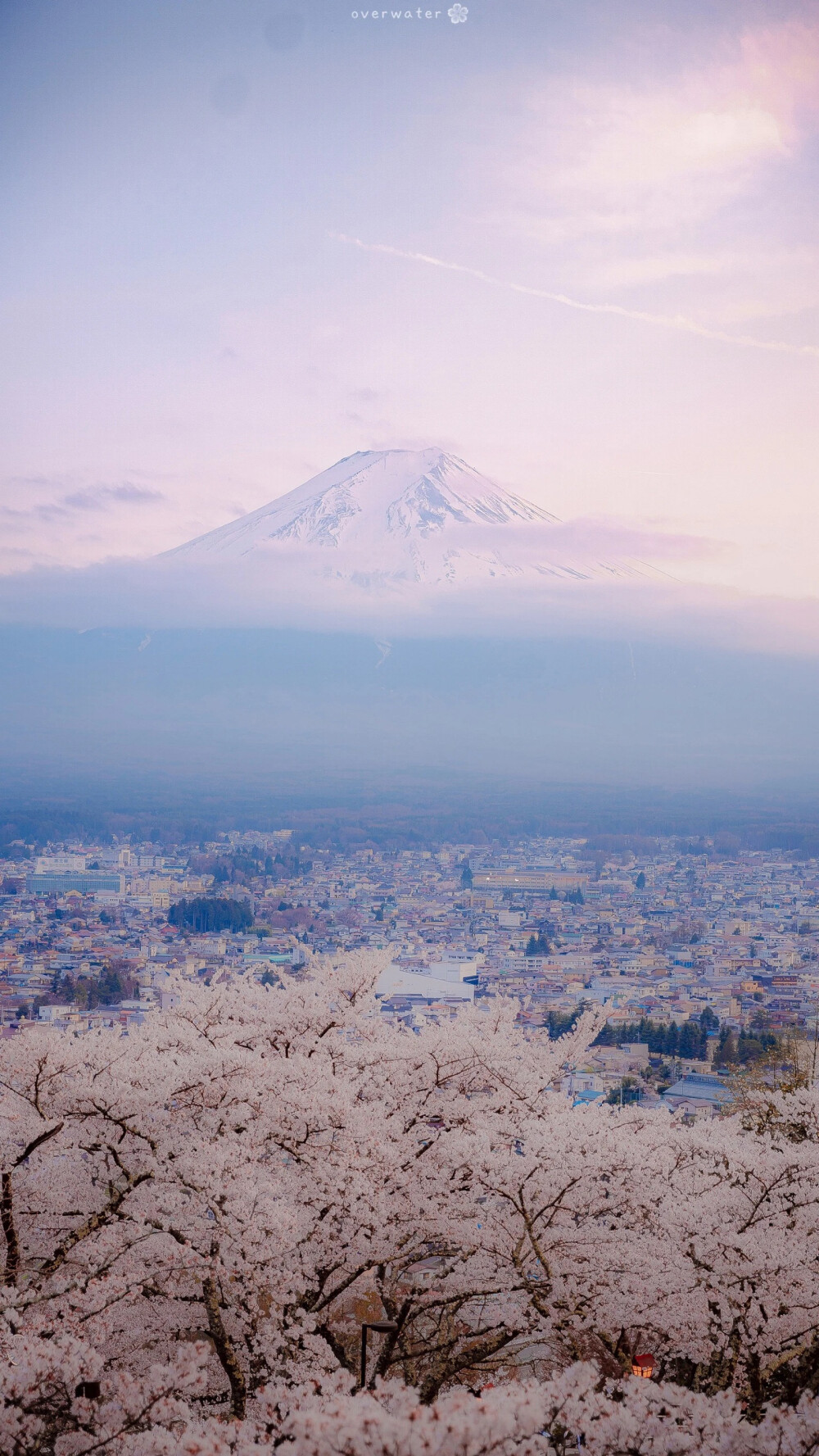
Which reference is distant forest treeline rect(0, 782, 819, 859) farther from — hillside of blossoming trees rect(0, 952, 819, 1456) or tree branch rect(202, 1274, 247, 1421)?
tree branch rect(202, 1274, 247, 1421)

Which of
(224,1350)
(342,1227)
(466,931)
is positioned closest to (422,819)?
(466,931)

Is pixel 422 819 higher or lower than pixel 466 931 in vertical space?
higher

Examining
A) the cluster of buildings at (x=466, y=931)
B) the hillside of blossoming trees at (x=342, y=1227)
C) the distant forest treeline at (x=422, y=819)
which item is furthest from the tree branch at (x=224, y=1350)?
the distant forest treeline at (x=422, y=819)

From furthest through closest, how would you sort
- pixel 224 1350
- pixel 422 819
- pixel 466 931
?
1. pixel 422 819
2. pixel 466 931
3. pixel 224 1350

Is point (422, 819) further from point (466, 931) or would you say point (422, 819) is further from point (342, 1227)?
point (342, 1227)

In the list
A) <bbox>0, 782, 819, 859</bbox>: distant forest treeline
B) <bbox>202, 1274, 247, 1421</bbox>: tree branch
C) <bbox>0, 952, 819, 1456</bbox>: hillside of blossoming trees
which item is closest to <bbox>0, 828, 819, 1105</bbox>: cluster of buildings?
<bbox>0, 782, 819, 859</bbox>: distant forest treeline

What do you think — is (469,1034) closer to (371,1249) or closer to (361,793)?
(371,1249)

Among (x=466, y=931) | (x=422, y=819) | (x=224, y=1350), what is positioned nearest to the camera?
(x=224, y=1350)

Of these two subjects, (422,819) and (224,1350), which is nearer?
(224,1350)
